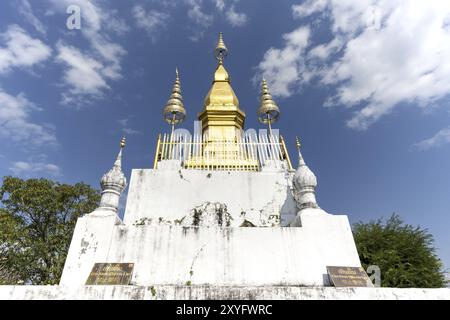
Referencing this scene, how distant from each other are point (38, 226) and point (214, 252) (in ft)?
50.2

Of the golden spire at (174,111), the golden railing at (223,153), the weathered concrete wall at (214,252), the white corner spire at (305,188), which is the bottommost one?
the weathered concrete wall at (214,252)

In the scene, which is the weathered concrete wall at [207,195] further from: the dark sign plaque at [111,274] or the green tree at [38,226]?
the green tree at [38,226]

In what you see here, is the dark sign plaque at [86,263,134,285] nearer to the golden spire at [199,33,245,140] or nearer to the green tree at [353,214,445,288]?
the golden spire at [199,33,245,140]

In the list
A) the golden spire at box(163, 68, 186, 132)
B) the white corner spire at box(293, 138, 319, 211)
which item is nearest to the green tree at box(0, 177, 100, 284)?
the golden spire at box(163, 68, 186, 132)

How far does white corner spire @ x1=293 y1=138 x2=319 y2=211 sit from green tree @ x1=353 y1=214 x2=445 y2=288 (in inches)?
257

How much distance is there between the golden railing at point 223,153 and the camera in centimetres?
868

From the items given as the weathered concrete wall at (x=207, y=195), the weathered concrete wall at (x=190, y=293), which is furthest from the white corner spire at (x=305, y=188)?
the weathered concrete wall at (x=190, y=293)

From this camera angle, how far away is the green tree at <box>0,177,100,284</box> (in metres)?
14.3

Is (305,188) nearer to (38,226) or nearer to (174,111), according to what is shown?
(174,111)

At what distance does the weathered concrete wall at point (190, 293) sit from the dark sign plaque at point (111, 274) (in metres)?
0.60

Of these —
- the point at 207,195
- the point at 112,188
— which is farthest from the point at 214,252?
the point at 112,188

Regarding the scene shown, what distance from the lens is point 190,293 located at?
451cm
